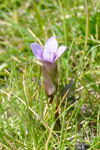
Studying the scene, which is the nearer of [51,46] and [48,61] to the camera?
[48,61]

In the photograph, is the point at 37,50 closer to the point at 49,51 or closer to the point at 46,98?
the point at 49,51

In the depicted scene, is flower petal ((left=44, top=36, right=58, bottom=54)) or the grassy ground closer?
the grassy ground

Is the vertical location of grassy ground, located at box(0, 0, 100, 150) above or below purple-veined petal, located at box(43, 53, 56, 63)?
below

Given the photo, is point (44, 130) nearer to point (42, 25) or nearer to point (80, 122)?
point (80, 122)

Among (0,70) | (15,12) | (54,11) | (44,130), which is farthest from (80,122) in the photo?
(15,12)

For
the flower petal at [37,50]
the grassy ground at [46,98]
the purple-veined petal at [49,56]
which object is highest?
the flower petal at [37,50]

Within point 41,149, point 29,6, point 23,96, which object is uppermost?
point 29,6

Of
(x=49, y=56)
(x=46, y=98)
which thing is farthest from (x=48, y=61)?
(x=46, y=98)
